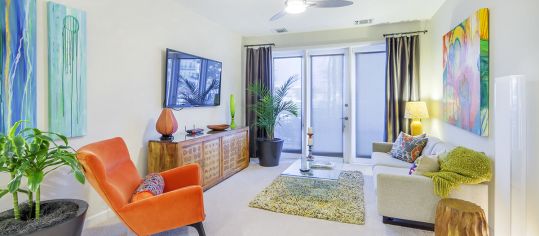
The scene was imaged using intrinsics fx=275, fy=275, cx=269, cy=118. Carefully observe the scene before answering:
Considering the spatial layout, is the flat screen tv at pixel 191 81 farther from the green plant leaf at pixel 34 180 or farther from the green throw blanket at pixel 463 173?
the green throw blanket at pixel 463 173

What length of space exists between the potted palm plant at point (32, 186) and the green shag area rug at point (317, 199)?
1811 millimetres

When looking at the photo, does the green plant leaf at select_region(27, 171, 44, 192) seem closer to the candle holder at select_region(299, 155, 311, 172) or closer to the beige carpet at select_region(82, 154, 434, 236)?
the beige carpet at select_region(82, 154, 434, 236)

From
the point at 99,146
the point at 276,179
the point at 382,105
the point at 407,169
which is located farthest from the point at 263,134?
the point at 99,146

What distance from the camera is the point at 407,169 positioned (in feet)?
10.9

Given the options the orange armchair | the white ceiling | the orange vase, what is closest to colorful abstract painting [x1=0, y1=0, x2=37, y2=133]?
the orange armchair

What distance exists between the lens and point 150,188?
7.45ft

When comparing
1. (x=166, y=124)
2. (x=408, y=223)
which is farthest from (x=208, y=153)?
(x=408, y=223)

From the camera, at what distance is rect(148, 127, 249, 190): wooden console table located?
3178 millimetres

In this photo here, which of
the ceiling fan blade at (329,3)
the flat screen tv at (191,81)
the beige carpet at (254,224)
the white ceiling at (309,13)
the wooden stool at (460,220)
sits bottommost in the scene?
the beige carpet at (254,224)

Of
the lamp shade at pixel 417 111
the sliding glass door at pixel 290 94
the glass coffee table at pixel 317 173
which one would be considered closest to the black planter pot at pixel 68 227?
the glass coffee table at pixel 317 173

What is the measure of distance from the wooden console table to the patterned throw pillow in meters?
2.43

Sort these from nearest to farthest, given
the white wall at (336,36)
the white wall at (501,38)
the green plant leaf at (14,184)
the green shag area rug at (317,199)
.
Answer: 1. the green plant leaf at (14,184)
2. the white wall at (501,38)
3. the green shag area rug at (317,199)
4. the white wall at (336,36)

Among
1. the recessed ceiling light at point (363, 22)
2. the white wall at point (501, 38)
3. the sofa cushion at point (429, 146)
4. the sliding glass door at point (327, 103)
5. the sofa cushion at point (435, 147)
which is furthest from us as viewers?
the sliding glass door at point (327, 103)

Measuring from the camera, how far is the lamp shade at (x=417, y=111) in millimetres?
4250
